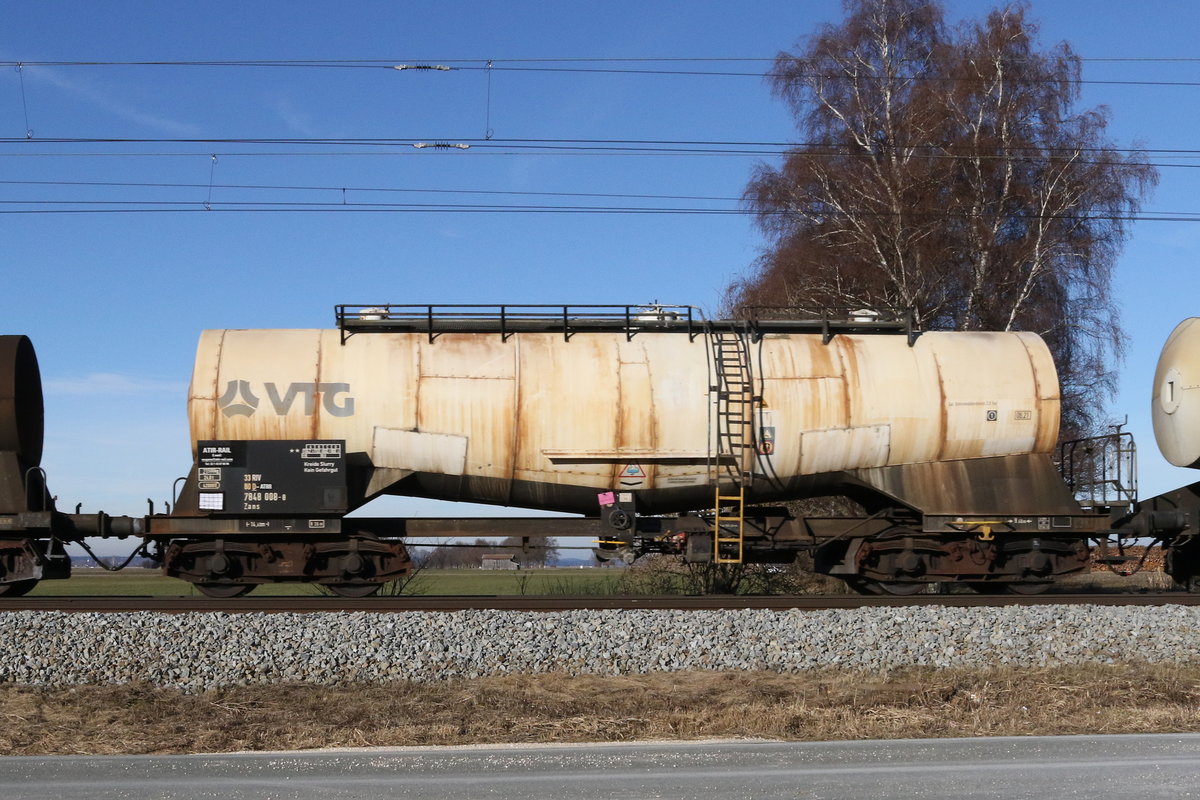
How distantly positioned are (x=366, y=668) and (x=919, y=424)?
8.11m

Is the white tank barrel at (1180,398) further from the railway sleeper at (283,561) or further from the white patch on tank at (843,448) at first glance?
the railway sleeper at (283,561)

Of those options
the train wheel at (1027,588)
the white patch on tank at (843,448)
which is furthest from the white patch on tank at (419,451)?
the train wheel at (1027,588)

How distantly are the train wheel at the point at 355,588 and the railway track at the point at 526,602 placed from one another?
0.58 m

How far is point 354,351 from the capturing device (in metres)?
13.6

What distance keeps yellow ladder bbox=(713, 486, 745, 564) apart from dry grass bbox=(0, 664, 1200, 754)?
407 centimetres

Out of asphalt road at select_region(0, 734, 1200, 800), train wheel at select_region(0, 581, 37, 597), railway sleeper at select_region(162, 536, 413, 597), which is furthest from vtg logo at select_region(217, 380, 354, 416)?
asphalt road at select_region(0, 734, 1200, 800)

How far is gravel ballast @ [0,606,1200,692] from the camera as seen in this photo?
9234 millimetres

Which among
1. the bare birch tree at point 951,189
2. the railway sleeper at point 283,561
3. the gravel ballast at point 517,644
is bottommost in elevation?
the gravel ballast at point 517,644

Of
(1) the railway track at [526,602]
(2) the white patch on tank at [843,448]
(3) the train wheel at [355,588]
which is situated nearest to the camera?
(1) the railway track at [526,602]

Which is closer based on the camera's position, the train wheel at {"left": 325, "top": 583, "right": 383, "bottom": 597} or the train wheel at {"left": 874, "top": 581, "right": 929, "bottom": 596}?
the train wheel at {"left": 325, "top": 583, "right": 383, "bottom": 597}

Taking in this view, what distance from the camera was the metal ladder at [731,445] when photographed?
1344 cm

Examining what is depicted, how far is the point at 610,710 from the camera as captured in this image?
7.95 meters

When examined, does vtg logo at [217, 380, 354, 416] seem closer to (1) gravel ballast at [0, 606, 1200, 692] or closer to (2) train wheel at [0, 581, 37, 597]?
(1) gravel ballast at [0, 606, 1200, 692]

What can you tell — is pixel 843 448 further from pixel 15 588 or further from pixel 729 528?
pixel 15 588
